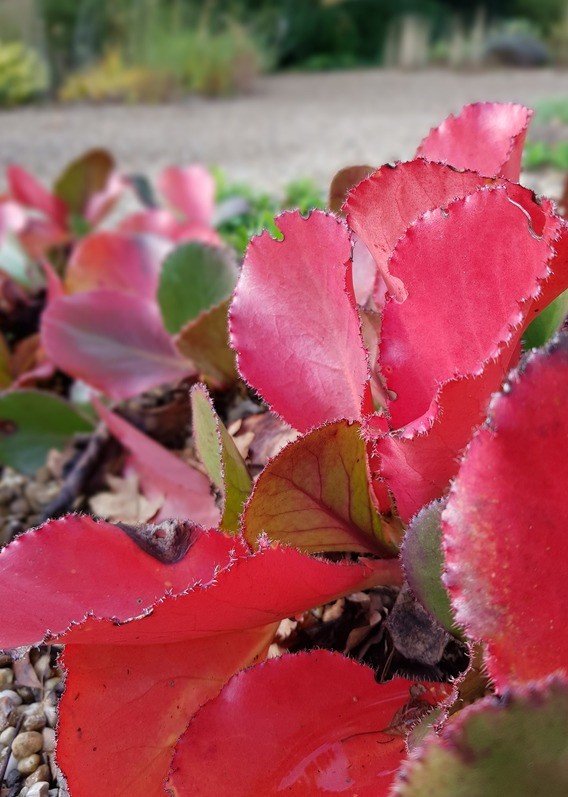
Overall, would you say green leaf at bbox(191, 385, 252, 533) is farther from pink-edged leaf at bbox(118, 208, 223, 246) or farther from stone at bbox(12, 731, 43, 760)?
pink-edged leaf at bbox(118, 208, 223, 246)

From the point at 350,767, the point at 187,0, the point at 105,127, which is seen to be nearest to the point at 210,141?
the point at 105,127

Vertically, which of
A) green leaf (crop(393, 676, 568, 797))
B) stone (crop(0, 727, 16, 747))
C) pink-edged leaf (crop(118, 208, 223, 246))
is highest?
green leaf (crop(393, 676, 568, 797))

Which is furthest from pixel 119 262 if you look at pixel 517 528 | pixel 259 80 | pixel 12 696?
pixel 259 80

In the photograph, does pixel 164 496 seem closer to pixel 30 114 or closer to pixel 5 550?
pixel 5 550

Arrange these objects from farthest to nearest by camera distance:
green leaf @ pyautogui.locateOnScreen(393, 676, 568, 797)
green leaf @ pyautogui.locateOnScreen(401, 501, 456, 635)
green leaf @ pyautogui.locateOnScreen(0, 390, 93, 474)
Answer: green leaf @ pyautogui.locateOnScreen(0, 390, 93, 474)
green leaf @ pyautogui.locateOnScreen(401, 501, 456, 635)
green leaf @ pyautogui.locateOnScreen(393, 676, 568, 797)

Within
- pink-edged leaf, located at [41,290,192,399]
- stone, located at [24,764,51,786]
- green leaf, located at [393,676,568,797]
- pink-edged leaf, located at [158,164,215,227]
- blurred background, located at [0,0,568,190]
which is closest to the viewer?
green leaf, located at [393,676,568,797]

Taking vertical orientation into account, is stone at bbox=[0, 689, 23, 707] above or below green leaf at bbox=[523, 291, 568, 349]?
below

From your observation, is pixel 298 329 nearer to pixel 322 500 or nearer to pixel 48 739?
pixel 322 500

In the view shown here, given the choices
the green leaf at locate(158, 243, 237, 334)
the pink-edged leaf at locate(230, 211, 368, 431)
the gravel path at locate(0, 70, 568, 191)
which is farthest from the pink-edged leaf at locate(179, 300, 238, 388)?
the gravel path at locate(0, 70, 568, 191)
